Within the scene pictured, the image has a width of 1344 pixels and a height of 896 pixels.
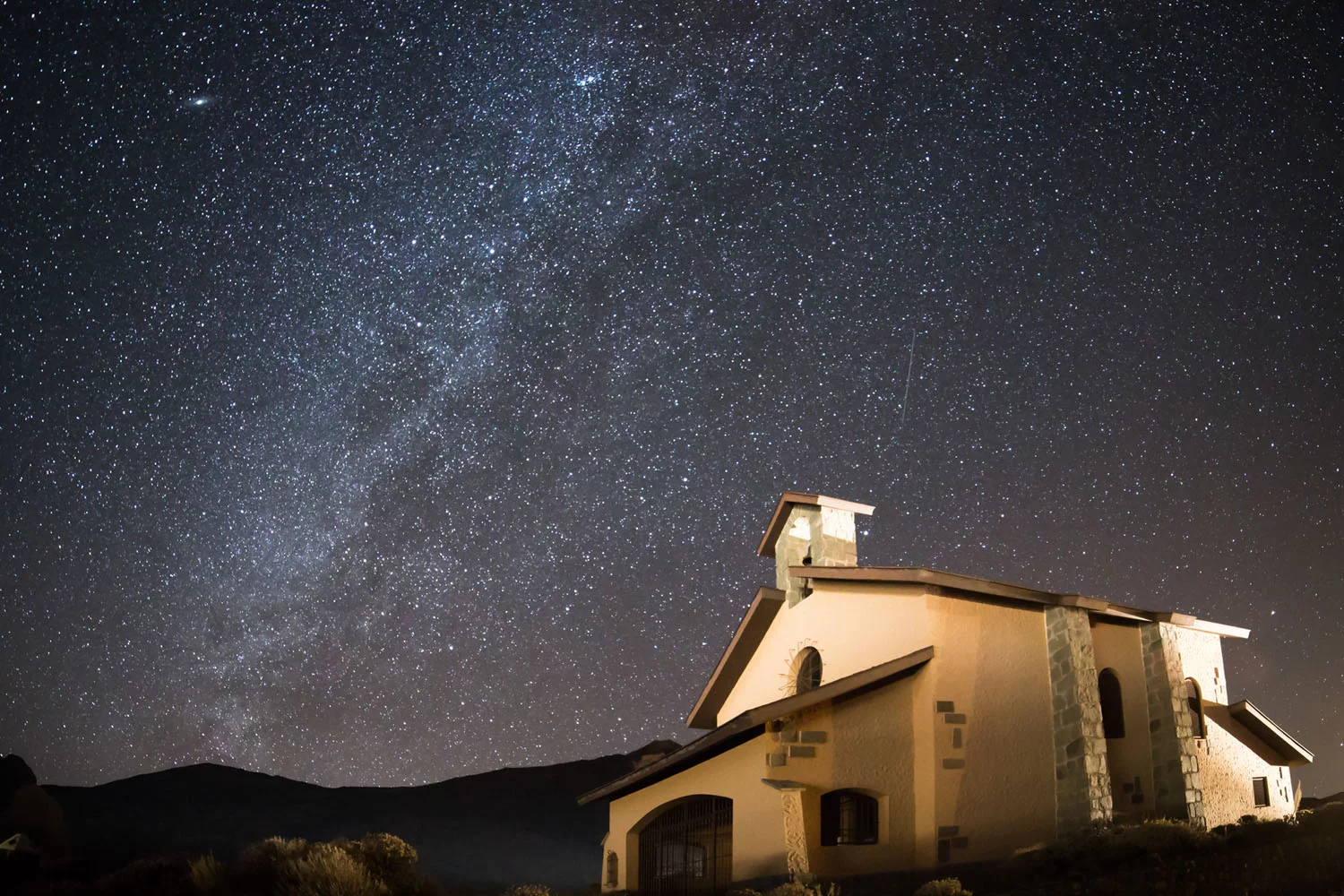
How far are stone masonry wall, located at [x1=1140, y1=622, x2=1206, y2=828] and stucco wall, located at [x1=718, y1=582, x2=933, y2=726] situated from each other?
5814 millimetres

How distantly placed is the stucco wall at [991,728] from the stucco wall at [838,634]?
2.34 ft

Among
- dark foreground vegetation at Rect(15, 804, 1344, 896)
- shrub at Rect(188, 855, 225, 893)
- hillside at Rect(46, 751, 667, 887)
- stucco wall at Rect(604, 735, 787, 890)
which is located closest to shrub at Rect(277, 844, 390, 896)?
dark foreground vegetation at Rect(15, 804, 1344, 896)

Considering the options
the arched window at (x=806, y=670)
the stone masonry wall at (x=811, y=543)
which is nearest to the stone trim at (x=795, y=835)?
the arched window at (x=806, y=670)

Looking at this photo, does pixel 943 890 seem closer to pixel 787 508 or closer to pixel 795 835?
pixel 795 835

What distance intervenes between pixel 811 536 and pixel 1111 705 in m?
6.76

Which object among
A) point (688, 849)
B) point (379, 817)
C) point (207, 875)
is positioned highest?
point (688, 849)

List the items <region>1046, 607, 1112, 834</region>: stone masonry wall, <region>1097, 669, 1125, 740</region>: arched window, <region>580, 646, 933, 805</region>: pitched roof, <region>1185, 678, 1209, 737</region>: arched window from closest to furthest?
<region>1046, 607, 1112, 834</region>: stone masonry wall, <region>580, 646, 933, 805</region>: pitched roof, <region>1097, 669, 1125, 740</region>: arched window, <region>1185, 678, 1209, 737</region>: arched window

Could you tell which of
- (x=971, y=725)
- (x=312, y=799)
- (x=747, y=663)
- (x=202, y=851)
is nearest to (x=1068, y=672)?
(x=971, y=725)

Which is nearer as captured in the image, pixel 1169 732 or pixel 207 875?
pixel 1169 732

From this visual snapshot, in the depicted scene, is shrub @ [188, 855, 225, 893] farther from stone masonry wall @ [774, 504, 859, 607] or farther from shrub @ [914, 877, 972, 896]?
shrub @ [914, 877, 972, 896]

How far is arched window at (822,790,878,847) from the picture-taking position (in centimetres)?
1634

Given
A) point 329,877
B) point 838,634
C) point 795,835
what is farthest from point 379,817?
point 795,835

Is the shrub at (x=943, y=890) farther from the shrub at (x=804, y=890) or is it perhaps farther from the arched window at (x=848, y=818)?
the arched window at (x=848, y=818)

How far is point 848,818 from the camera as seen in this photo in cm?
1666
